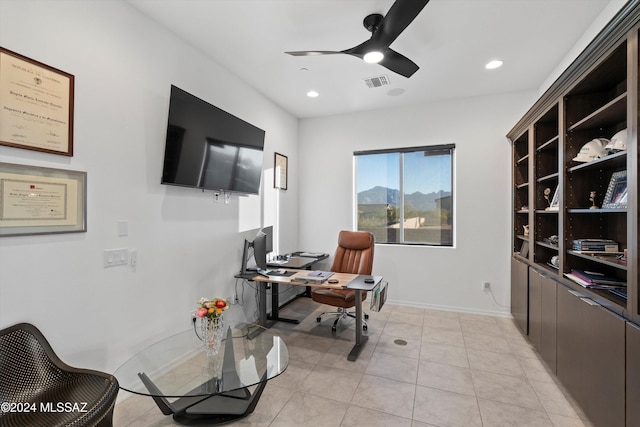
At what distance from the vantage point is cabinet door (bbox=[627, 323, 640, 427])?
142cm

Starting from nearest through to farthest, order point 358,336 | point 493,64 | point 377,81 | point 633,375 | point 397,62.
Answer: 1. point 633,375
2. point 397,62
3. point 358,336
4. point 493,64
5. point 377,81

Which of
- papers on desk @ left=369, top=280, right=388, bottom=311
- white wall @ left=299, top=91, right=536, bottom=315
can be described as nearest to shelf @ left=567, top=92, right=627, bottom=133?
white wall @ left=299, top=91, right=536, bottom=315

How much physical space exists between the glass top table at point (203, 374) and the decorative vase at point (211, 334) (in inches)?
2.1

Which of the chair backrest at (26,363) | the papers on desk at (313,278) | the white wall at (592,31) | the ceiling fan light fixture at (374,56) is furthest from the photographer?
the papers on desk at (313,278)

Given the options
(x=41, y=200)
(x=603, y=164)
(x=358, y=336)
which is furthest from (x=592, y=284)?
Result: (x=41, y=200)

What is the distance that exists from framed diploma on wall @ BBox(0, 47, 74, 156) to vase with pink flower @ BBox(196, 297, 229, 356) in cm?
129

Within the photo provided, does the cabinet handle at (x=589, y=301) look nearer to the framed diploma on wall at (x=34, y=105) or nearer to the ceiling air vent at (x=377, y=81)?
the ceiling air vent at (x=377, y=81)

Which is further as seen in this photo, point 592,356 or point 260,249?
point 260,249

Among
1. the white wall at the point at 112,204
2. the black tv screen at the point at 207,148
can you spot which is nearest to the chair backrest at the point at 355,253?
the black tv screen at the point at 207,148

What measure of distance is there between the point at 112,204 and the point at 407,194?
11.9 feet

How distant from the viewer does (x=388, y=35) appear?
82.0 inches

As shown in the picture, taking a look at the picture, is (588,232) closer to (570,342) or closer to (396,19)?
(570,342)

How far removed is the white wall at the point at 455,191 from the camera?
150 inches

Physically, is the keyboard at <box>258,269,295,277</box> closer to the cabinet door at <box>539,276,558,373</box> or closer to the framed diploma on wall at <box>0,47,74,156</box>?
the framed diploma on wall at <box>0,47,74,156</box>
